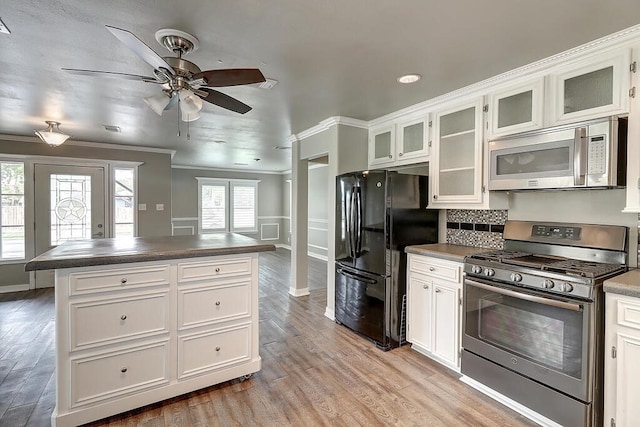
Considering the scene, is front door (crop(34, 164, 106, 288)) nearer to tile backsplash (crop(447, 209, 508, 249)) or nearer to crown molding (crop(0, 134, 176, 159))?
crown molding (crop(0, 134, 176, 159))

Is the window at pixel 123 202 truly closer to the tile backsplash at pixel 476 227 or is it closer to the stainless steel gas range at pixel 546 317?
the tile backsplash at pixel 476 227

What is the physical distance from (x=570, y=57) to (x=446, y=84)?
2.71 ft

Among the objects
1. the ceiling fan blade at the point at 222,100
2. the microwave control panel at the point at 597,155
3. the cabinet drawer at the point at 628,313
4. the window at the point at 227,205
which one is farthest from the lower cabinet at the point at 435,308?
the window at the point at 227,205

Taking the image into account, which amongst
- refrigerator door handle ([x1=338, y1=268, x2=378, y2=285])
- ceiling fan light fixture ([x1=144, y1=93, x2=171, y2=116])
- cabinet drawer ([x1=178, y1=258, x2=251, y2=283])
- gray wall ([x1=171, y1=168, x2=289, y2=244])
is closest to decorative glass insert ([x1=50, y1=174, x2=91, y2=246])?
gray wall ([x1=171, y1=168, x2=289, y2=244])

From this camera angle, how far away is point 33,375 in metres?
2.48

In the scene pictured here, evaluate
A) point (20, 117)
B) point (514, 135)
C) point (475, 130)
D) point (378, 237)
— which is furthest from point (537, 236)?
point (20, 117)

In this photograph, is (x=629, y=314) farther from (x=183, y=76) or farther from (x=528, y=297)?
(x=183, y=76)

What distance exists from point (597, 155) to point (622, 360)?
118 centimetres

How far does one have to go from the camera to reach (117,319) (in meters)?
1.98

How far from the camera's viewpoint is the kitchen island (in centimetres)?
186

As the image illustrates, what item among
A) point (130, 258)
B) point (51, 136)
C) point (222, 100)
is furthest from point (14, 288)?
point (222, 100)

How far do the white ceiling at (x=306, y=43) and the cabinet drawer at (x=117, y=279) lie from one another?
4.81 ft

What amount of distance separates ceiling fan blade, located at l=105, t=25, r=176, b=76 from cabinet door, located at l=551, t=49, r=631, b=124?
254cm

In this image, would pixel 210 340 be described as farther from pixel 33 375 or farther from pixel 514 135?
pixel 514 135
